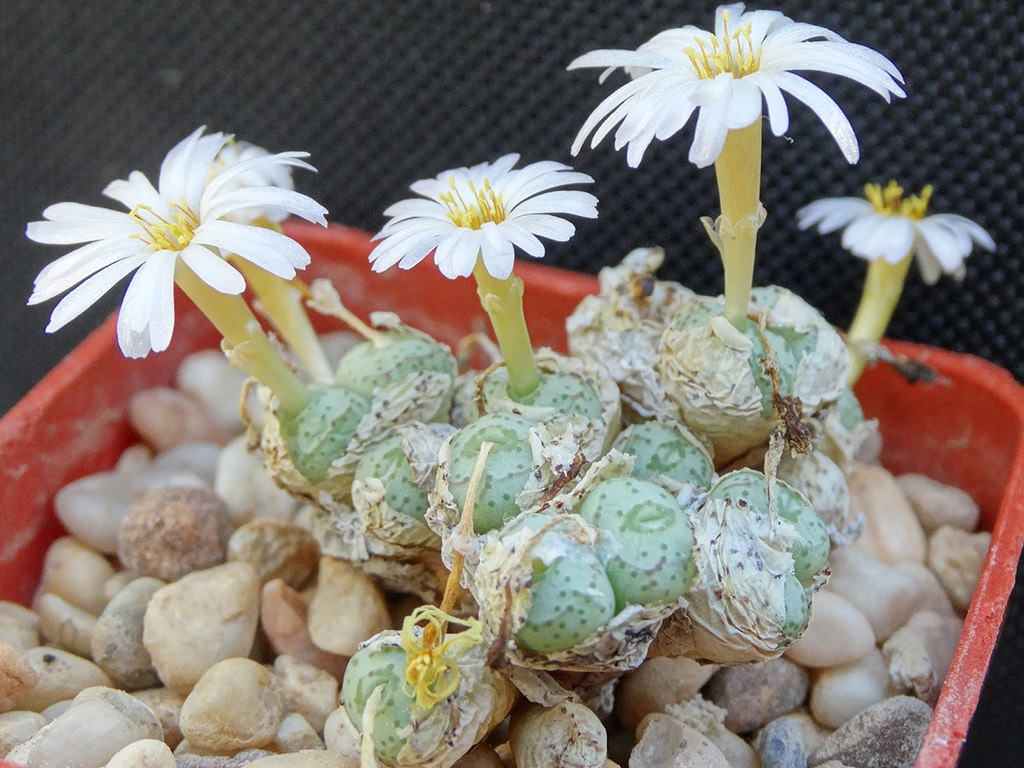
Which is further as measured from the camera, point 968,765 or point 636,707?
point 968,765

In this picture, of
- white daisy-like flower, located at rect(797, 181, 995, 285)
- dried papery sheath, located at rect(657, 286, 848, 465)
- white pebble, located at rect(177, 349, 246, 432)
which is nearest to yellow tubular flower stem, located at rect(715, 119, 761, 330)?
dried papery sheath, located at rect(657, 286, 848, 465)

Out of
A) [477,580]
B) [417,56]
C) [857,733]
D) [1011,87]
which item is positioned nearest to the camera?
[477,580]

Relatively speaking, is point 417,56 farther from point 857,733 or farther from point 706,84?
point 857,733

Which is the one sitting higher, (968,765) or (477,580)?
(477,580)

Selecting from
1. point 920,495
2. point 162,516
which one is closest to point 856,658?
point 920,495

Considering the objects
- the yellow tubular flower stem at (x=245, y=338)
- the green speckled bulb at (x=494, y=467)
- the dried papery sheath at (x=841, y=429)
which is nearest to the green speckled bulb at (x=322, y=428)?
the yellow tubular flower stem at (x=245, y=338)

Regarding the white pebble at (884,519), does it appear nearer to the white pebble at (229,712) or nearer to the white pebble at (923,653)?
the white pebble at (923,653)
